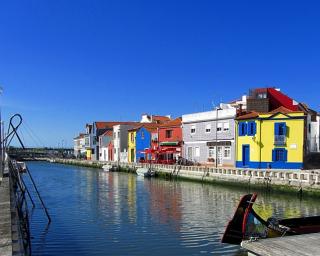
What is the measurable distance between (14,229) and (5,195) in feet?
19.3

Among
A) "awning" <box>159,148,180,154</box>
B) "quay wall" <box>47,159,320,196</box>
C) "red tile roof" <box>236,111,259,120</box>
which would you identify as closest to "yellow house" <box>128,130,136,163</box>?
"awning" <box>159,148,180,154</box>

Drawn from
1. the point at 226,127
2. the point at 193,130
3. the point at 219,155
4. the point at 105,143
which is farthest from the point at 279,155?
the point at 105,143

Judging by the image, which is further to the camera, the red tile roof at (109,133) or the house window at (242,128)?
the red tile roof at (109,133)

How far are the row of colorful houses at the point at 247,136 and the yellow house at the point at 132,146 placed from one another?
677cm

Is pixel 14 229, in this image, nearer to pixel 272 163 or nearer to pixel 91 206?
pixel 91 206

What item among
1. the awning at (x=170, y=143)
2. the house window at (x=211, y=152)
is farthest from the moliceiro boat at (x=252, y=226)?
the awning at (x=170, y=143)

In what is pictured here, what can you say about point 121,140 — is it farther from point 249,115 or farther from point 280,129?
point 280,129

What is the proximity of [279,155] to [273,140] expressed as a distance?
1.73 meters

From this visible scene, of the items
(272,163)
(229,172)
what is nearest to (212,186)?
(229,172)

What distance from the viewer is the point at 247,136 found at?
4919 centimetres

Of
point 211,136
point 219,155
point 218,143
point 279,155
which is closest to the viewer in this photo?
point 279,155

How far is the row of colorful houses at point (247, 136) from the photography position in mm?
45688

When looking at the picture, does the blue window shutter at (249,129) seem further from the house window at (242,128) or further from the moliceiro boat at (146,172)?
the moliceiro boat at (146,172)

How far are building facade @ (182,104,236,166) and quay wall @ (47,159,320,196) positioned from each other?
3846 millimetres
